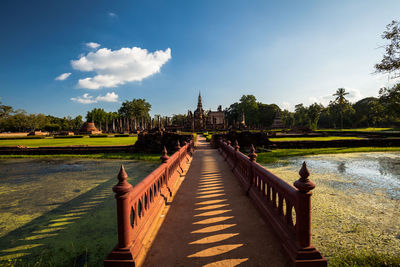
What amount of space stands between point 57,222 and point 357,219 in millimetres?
7529

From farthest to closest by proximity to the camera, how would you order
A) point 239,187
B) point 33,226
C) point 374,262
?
point 239,187 < point 33,226 < point 374,262

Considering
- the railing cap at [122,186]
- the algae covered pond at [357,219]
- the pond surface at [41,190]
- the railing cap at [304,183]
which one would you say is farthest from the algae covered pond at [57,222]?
the algae covered pond at [357,219]

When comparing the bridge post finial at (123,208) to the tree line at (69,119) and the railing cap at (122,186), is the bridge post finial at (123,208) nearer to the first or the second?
the railing cap at (122,186)

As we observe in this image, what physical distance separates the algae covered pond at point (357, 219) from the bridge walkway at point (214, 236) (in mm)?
1023

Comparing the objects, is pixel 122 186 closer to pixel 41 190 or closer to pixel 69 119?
pixel 41 190

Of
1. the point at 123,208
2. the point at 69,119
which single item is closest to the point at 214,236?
the point at 123,208

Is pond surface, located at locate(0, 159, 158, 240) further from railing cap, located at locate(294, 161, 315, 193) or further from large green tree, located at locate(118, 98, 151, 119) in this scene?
large green tree, located at locate(118, 98, 151, 119)

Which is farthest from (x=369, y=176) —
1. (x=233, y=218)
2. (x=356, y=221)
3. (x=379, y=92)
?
(x=379, y=92)

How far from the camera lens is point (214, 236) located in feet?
10.7

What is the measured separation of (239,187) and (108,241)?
414 cm

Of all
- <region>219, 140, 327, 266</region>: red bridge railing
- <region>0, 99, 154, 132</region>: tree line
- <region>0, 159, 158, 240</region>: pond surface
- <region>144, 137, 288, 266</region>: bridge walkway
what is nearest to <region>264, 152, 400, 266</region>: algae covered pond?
<region>219, 140, 327, 266</region>: red bridge railing

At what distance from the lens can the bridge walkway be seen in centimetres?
272

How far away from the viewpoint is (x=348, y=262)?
2715 mm

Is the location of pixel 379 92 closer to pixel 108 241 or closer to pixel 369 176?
pixel 369 176
